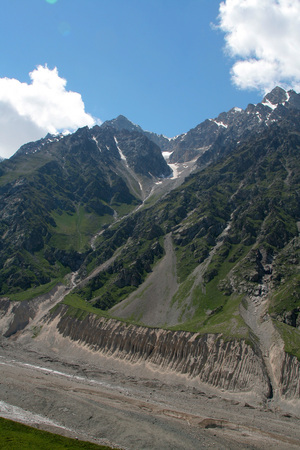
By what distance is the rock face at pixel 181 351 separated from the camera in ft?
330

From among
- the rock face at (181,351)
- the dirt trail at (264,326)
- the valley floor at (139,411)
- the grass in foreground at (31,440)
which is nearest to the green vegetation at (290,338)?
the dirt trail at (264,326)

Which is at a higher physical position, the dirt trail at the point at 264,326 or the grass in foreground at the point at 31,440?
the dirt trail at the point at 264,326

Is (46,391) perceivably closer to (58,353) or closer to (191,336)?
(191,336)

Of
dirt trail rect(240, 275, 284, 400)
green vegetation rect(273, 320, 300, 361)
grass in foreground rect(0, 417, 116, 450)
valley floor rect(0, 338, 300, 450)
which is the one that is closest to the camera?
grass in foreground rect(0, 417, 116, 450)

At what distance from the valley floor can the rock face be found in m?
4.62

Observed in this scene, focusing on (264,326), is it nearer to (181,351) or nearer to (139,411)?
(181,351)

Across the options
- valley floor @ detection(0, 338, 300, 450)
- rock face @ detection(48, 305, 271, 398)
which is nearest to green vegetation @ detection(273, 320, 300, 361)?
rock face @ detection(48, 305, 271, 398)

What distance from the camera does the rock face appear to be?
3954 inches

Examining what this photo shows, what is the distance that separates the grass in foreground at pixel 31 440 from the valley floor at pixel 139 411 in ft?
23.6

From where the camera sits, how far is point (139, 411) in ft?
242

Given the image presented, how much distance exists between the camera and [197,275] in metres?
187

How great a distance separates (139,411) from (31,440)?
29885 millimetres

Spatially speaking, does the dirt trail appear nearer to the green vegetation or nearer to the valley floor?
the green vegetation

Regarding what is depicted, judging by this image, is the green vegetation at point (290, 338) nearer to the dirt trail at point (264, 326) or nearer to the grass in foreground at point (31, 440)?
the dirt trail at point (264, 326)
